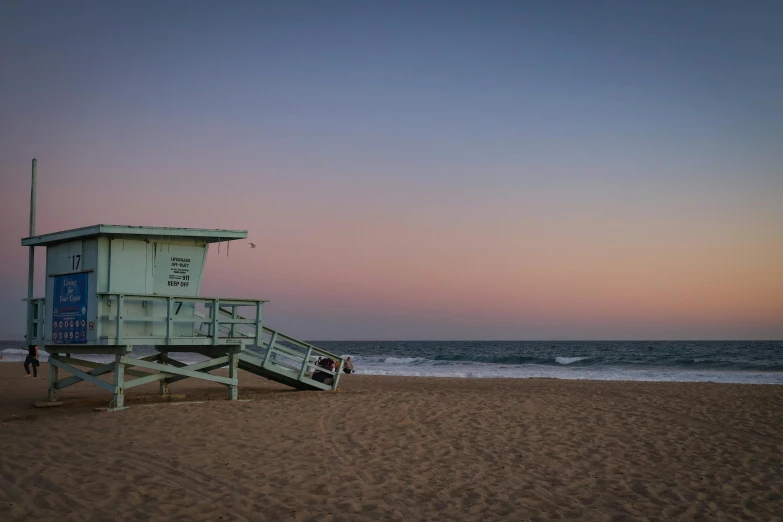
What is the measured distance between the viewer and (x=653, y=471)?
Result: 9781 mm

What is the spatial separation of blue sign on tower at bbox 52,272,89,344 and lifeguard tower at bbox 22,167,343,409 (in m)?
0.02

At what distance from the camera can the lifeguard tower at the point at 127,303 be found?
13977mm

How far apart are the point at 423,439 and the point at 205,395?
30.6ft

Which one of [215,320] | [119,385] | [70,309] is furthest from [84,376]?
[215,320]

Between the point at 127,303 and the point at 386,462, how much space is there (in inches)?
298

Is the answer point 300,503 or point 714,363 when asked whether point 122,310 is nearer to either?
point 300,503

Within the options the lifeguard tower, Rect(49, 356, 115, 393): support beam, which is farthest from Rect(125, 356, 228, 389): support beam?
Rect(49, 356, 115, 393): support beam

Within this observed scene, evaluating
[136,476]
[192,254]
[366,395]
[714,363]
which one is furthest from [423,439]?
[714,363]

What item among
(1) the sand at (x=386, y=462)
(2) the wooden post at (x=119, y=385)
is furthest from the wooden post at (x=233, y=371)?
(2) the wooden post at (x=119, y=385)

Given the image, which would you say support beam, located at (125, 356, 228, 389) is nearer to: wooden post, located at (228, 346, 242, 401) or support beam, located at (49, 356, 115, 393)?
wooden post, located at (228, 346, 242, 401)

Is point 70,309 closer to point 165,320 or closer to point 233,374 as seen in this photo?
point 165,320

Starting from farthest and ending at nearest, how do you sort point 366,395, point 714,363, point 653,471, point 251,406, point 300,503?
point 714,363
point 366,395
point 251,406
point 653,471
point 300,503

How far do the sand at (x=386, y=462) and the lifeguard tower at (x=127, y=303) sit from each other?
1.23 meters

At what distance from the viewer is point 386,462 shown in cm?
995
